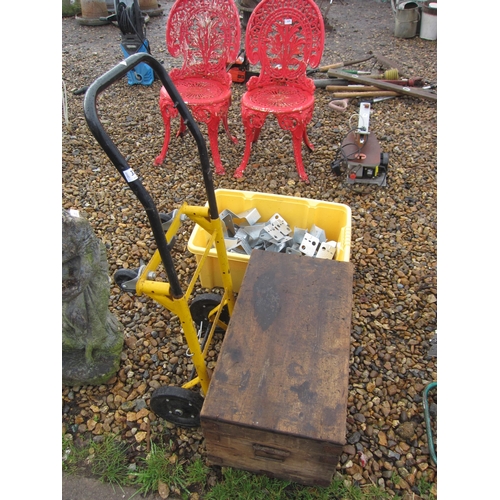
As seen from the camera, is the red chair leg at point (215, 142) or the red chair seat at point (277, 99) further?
the red chair leg at point (215, 142)

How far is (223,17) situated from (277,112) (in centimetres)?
109

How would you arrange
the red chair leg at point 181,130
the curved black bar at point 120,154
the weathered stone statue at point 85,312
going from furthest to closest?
the red chair leg at point 181,130
the weathered stone statue at point 85,312
the curved black bar at point 120,154

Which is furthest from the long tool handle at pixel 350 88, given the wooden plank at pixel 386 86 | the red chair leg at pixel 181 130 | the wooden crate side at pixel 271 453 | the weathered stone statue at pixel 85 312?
the wooden crate side at pixel 271 453

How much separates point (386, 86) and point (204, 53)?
8.66 feet

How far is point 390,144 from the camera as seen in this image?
454 cm

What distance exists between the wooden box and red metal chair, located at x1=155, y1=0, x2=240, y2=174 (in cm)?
215

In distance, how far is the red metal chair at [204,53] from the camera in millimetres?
3762

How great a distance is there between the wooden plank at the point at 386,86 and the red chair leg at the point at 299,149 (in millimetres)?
2203

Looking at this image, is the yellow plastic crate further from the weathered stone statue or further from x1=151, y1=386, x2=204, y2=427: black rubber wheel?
x1=151, y1=386, x2=204, y2=427: black rubber wheel

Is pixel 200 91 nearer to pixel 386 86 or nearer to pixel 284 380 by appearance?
pixel 386 86

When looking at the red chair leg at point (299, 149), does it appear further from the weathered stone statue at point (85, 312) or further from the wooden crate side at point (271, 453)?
the wooden crate side at point (271, 453)

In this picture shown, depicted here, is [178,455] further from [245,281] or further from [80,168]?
[80,168]

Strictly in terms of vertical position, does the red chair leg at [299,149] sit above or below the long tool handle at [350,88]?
below

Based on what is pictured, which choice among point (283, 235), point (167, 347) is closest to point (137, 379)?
point (167, 347)
